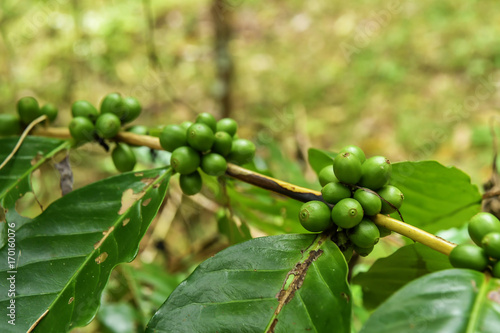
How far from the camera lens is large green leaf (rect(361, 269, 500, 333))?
0.90 m

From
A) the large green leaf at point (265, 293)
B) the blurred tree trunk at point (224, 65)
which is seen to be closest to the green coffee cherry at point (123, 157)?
the large green leaf at point (265, 293)

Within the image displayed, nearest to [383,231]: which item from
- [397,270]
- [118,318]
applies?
[397,270]

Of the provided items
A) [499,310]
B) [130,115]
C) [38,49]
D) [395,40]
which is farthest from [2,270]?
[395,40]

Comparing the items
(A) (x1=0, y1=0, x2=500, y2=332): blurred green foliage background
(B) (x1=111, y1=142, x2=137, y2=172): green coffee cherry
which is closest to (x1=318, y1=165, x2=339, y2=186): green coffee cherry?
(B) (x1=111, y1=142, x2=137, y2=172): green coffee cherry

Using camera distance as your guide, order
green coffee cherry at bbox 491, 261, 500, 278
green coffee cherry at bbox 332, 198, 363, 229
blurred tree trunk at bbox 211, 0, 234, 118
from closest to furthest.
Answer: green coffee cherry at bbox 491, 261, 500, 278
green coffee cherry at bbox 332, 198, 363, 229
blurred tree trunk at bbox 211, 0, 234, 118

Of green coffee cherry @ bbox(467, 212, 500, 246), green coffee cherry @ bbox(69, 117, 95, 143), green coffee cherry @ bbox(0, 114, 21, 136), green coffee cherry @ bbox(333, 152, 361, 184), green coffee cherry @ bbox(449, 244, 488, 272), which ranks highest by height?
green coffee cherry @ bbox(333, 152, 361, 184)

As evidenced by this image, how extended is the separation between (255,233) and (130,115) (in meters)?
1.57

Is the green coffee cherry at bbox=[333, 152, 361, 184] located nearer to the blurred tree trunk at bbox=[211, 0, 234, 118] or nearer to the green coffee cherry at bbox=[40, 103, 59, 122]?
the green coffee cherry at bbox=[40, 103, 59, 122]

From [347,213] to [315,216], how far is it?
94 mm

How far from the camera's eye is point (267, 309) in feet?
3.48

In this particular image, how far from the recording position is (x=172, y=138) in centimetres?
151

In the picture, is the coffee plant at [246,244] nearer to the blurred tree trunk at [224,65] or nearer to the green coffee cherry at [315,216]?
the green coffee cherry at [315,216]

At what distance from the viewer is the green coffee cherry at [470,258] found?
1.02 metres

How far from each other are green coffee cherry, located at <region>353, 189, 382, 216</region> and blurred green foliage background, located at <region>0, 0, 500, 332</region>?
10.7 feet
